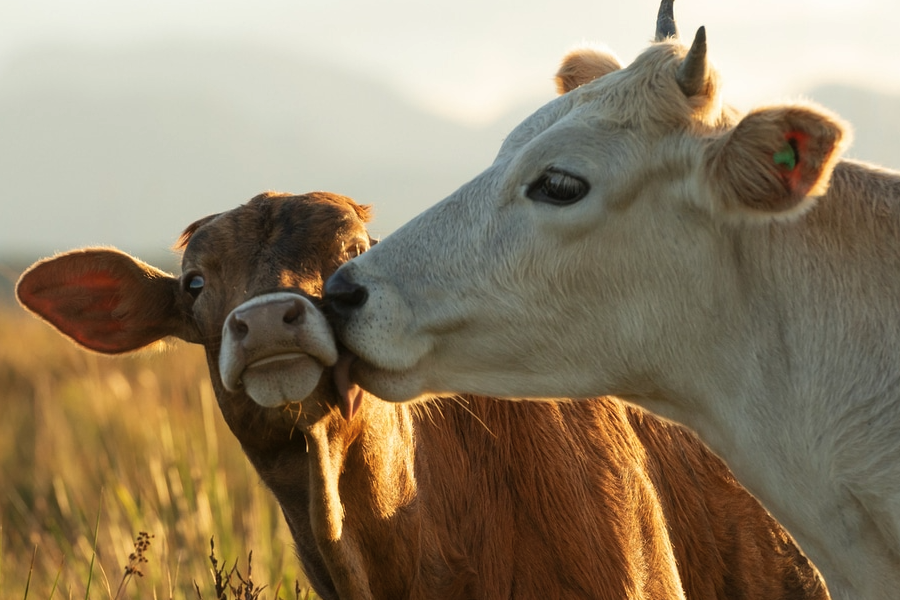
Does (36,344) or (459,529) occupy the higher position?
(459,529)

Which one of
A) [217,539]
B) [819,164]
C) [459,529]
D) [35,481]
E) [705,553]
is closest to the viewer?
[819,164]

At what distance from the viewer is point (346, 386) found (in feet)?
13.0

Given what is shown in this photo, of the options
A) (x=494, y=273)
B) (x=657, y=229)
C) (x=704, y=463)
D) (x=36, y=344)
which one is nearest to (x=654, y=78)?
(x=657, y=229)

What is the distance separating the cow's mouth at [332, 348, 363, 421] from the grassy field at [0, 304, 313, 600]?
3.22 ft

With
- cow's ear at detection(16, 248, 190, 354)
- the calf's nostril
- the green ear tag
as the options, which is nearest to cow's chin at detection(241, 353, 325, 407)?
the calf's nostril

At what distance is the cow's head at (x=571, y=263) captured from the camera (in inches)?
146

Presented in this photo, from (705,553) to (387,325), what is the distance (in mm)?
2440

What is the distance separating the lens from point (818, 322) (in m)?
3.66

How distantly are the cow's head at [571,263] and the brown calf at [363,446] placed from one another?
0.92ft

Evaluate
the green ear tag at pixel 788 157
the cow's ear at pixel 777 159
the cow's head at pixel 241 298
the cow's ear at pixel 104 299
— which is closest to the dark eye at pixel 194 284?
the cow's head at pixel 241 298

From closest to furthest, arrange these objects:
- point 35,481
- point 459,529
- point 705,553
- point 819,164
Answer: point 819,164
point 459,529
point 705,553
point 35,481

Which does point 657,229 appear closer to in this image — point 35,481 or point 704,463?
point 704,463

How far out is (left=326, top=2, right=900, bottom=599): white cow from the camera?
3.61 m

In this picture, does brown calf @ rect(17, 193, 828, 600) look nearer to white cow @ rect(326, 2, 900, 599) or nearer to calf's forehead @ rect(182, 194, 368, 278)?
calf's forehead @ rect(182, 194, 368, 278)
